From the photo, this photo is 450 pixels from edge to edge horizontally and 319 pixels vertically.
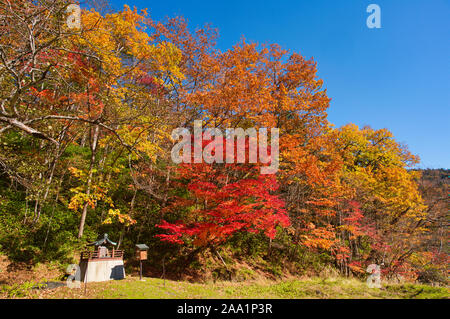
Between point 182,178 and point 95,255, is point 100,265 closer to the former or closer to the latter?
point 95,255

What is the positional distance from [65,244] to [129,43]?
10600 millimetres

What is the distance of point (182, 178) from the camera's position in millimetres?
13789

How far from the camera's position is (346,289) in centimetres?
942

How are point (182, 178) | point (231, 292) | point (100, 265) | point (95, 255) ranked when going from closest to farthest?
point (231, 292), point (100, 265), point (95, 255), point (182, 178)

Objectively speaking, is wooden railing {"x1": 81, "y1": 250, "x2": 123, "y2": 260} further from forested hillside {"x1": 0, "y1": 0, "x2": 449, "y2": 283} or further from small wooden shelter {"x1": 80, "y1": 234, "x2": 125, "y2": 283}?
forested hillside {"x1": 0, "y1": 0, "x2": 449, "y2": 283}

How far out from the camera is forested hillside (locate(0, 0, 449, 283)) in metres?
10.1

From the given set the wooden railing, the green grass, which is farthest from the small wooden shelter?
the green grass

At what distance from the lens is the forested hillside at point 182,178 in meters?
10.1

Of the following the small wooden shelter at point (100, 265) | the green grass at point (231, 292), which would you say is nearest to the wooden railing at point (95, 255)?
the small wooden shelter at point (100, 265)

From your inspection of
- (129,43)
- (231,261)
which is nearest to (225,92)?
(129,43)

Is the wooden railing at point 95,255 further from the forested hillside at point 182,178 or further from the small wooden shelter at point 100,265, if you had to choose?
the forested hillside at point 182,178

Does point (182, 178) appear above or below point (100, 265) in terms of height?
above

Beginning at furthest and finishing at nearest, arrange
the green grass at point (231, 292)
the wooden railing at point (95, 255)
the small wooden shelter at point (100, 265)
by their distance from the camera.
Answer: the wooden railing at point (95, 255) → the small wooden shelter at point (100, 265) → the green grass at point (231, 292)

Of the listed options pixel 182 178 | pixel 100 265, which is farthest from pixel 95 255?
pixel 182 178
